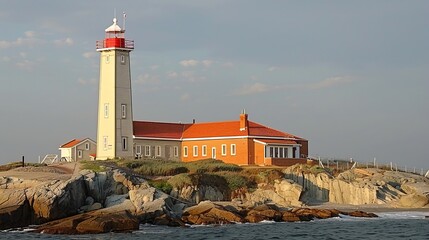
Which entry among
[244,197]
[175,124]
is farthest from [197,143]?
[244,197]

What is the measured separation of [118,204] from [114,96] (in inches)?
827

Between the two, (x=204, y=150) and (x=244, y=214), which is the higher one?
(x=204, y=150)

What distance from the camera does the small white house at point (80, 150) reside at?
58156 mm

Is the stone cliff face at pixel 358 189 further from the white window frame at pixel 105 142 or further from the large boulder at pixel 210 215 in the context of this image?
the white window frame at pixel 105 142

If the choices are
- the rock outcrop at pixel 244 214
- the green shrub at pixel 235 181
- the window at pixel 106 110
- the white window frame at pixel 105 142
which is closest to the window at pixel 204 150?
the white window frame at pixel 105 142

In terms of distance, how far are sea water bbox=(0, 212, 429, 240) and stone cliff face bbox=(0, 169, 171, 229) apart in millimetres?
1893

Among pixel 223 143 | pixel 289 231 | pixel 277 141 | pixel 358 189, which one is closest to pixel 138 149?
pixel 223 143

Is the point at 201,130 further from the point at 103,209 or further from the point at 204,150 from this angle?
the point at 103,209

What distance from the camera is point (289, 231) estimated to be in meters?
29.6

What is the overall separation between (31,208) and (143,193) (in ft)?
16.1

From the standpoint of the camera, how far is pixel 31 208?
31.2 metres

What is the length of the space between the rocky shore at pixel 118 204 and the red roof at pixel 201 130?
14349 mm

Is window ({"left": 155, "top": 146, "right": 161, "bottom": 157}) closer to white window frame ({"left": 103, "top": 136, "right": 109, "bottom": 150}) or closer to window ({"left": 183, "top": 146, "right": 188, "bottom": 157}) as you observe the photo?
window ({"left": 183, "top": 146, "right": 188, "bottom": 157})

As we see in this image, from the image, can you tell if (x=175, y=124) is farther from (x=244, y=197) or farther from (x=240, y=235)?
(x=240, y=235)
